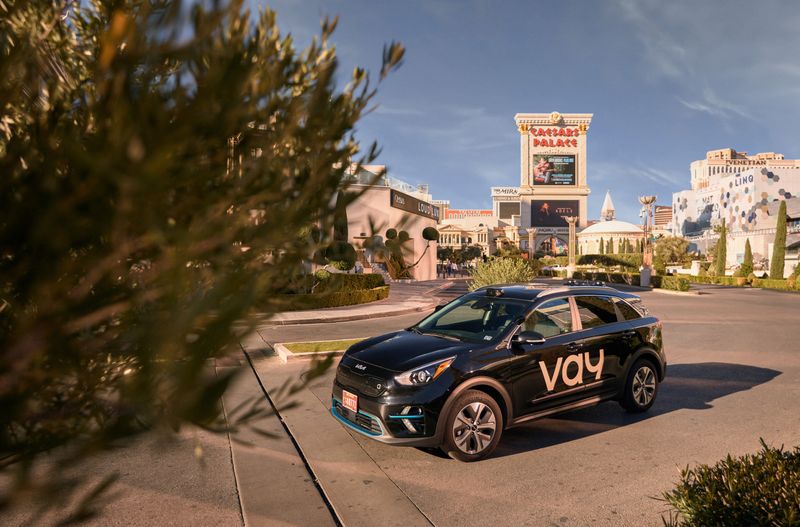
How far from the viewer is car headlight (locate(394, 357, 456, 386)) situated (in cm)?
518

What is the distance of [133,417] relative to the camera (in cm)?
135

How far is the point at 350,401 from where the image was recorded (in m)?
5.58

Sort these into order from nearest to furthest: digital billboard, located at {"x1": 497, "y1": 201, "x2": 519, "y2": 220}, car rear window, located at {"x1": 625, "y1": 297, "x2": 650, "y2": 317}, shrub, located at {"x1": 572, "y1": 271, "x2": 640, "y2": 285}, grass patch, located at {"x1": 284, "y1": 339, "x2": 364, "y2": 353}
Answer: car rear window, located at {"x1": 625, "y1": 297, "x2": 650, "y2": 317} < grass patch, located at {"x1": 284, "y1": 339, "x2": 364, "y2": 353} < shrub, located at {"x1": 572, "y1": 271, "x2": 640, "y2": 285} < digital billboard, located at {"x1": 497, "y1": 201, "x2": 519, "y2": 220}

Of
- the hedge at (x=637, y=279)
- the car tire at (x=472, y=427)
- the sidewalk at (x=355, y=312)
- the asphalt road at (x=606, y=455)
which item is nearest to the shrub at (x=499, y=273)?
the sidewalk at (x=355, y=312)

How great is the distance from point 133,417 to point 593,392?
6.09 meters

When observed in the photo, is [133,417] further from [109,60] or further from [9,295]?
[109,60]

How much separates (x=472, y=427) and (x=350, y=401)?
Result: 1.32 metres

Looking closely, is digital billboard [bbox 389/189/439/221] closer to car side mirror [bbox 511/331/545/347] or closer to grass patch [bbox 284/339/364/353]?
grass patch [bbox 284/339/364/353]

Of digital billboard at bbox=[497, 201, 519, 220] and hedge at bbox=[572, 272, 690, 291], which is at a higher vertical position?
digital billboard at bbox=[497, 201, 519, 220]

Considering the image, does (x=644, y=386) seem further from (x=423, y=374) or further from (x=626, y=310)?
(x=423, y=374)

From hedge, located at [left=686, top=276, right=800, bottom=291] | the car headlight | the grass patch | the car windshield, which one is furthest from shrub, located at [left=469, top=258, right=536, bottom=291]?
hedge, located at [left=686, top=276, right=800, bottom=291]

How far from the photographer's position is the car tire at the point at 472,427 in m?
5.16

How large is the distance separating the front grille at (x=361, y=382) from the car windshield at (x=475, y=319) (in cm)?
117

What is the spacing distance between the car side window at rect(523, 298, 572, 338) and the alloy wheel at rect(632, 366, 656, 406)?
137 cm
